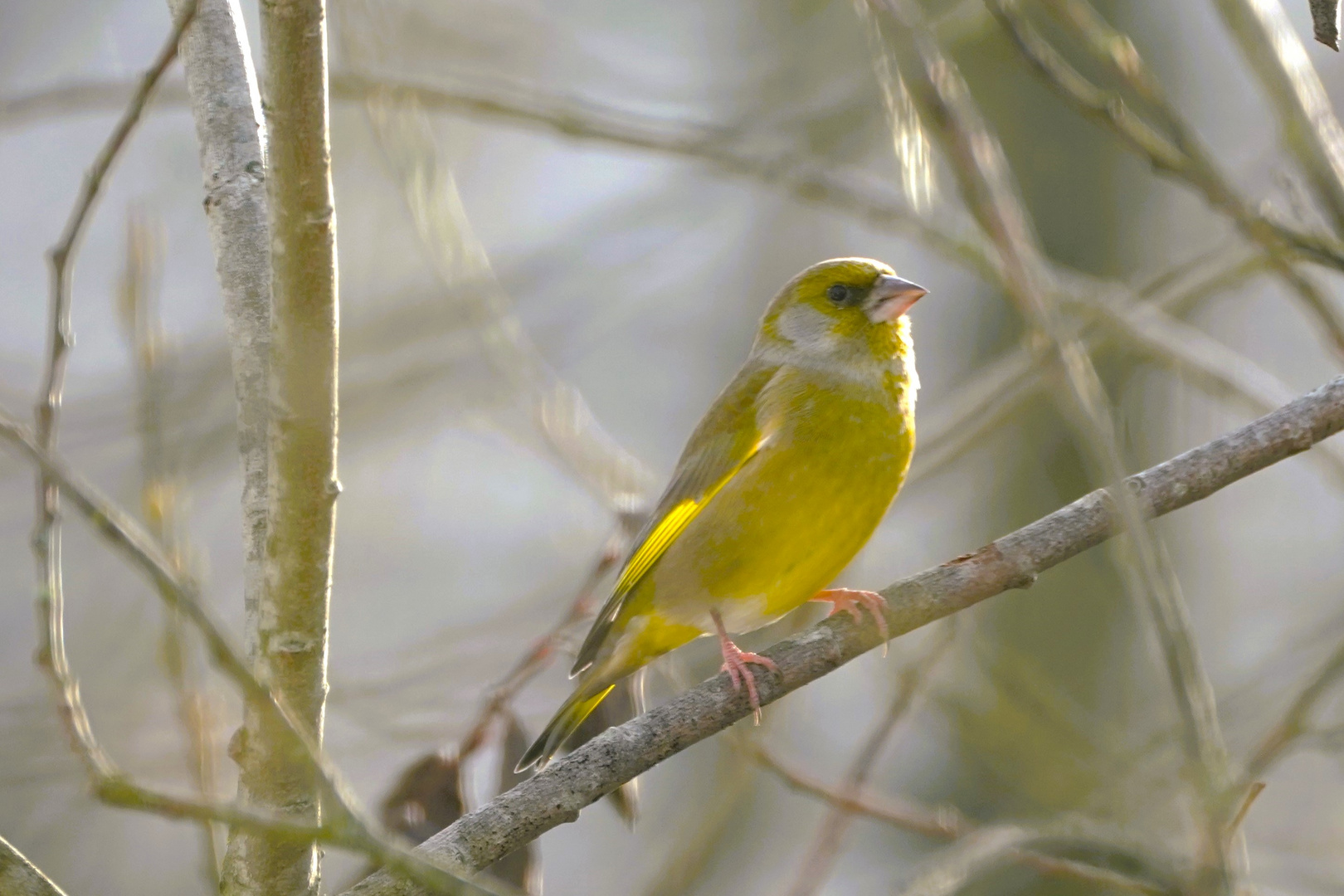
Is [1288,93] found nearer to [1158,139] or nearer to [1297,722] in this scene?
[1158,139]

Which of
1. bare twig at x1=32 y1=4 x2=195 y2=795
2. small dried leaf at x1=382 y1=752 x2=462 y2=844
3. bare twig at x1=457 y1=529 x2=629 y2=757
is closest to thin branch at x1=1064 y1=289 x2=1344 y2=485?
bare twig at x1=457 y1=529 x2=629 y2=757

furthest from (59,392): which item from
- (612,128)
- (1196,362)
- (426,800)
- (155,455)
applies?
(1196,362)

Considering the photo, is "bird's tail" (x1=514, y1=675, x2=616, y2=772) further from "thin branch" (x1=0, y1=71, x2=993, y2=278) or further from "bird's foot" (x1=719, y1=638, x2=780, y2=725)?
"thin branch" (x1=0, y1=71, x2=993, y2=278)

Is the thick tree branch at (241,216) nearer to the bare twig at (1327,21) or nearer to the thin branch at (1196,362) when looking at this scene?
the bare twig at (1327,21)

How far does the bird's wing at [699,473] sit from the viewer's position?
387cm

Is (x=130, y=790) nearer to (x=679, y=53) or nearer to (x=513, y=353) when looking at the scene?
(x=513, y=353)

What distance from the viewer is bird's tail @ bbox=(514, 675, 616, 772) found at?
12.6 feet

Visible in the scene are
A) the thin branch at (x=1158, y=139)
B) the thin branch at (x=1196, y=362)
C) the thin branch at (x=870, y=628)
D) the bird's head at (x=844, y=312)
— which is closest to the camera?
the thin branch at (x=1158, y=139)

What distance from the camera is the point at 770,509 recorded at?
12.6 feet

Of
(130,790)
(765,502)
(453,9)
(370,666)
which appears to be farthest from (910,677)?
(453,9)

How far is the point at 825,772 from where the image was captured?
25.2 ft

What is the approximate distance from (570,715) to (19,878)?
7.18ft

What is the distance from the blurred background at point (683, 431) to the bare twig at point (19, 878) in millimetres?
852

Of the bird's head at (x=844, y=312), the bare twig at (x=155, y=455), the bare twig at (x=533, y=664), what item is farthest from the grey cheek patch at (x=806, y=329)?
the bare twig at (x=155, y=455)
